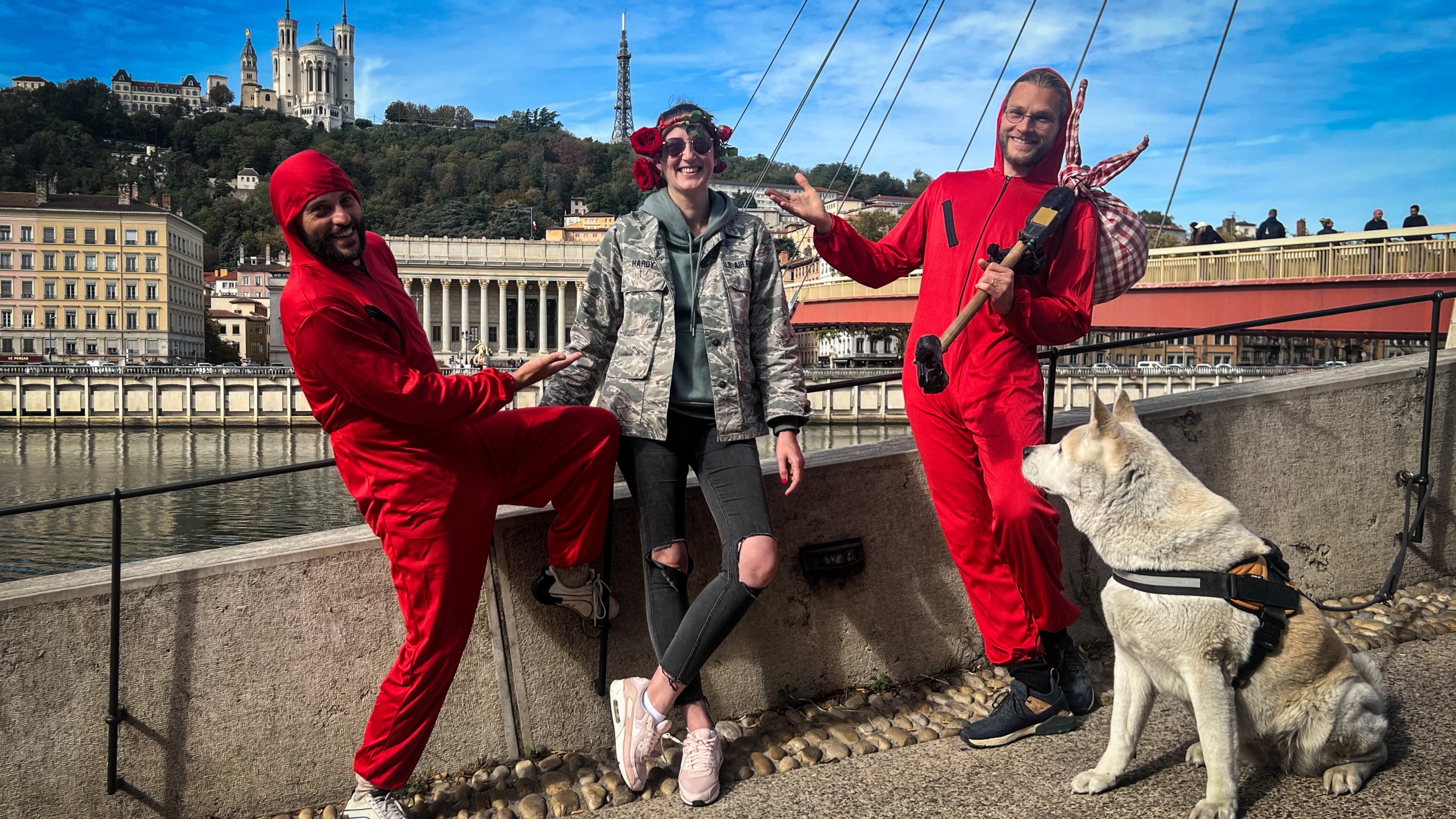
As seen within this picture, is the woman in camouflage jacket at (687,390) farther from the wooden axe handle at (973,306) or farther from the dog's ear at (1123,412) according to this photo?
the dog's ear at (1123,412)

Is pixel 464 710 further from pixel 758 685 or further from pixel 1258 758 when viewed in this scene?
pixel 1258 758

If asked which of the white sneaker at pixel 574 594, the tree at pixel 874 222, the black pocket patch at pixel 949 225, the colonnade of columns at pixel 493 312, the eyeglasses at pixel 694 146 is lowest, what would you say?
the white sneaker at pixel 574 594

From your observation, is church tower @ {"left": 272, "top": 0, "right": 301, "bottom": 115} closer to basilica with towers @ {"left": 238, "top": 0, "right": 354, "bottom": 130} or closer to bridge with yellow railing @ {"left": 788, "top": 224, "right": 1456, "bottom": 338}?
basilica with towers @ {"left": 238, "top": 0, "right": 354, "bottom": 130}

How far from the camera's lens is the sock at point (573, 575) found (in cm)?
313

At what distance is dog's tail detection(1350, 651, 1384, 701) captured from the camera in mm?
2588

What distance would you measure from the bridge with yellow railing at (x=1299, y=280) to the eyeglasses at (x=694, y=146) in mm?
9259

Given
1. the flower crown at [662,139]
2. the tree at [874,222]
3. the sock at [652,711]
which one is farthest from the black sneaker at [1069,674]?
the tree at [874,222]

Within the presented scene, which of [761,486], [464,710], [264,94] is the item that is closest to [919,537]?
[761,486]

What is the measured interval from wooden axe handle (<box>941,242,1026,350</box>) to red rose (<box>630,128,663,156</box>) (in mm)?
989

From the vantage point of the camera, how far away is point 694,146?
3.05 metres

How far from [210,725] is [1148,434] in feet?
8.59

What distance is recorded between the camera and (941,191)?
135 inches

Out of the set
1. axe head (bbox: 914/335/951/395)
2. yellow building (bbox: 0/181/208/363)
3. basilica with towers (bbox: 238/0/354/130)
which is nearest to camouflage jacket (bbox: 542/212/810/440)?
axe head (bbox: 914/335/951/395)

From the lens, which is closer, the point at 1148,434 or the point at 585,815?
the point at 1148,434
